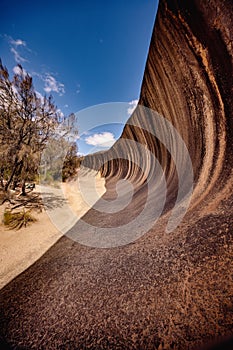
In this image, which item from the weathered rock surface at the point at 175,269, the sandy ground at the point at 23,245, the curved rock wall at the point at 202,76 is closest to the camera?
the weathered rock surface at the point at 175,269

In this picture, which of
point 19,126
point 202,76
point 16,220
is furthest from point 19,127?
point 202,76

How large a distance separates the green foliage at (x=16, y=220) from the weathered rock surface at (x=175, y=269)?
131 cm

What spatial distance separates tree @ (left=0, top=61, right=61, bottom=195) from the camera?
149 inches

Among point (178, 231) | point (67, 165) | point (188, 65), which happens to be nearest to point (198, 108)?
point (188, 65)

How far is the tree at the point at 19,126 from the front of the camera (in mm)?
3797

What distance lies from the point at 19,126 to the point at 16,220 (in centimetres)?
265

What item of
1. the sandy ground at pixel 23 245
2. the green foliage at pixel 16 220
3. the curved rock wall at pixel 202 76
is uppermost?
the curved rock wall at pixel 202 76

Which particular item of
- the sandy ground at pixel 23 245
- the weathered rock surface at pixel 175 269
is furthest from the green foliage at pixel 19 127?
the weathered rock surface at pixel 175 269

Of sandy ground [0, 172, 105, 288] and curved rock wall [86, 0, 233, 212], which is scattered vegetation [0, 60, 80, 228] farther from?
curved rock wall [86, 0, 233, 212]

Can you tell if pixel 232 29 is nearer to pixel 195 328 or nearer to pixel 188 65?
pixel 188 65

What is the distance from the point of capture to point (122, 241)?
76.2 inches

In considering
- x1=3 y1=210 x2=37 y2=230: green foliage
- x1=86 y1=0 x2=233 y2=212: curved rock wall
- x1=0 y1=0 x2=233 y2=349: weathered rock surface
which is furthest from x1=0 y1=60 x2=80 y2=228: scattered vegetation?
x1=86 y1=0 x2=233 y2=212: curved rock wall

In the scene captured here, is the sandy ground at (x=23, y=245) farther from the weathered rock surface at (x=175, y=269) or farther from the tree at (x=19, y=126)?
the tree at (x=19, y=126)

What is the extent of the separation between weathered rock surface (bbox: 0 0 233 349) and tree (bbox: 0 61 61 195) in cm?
330
